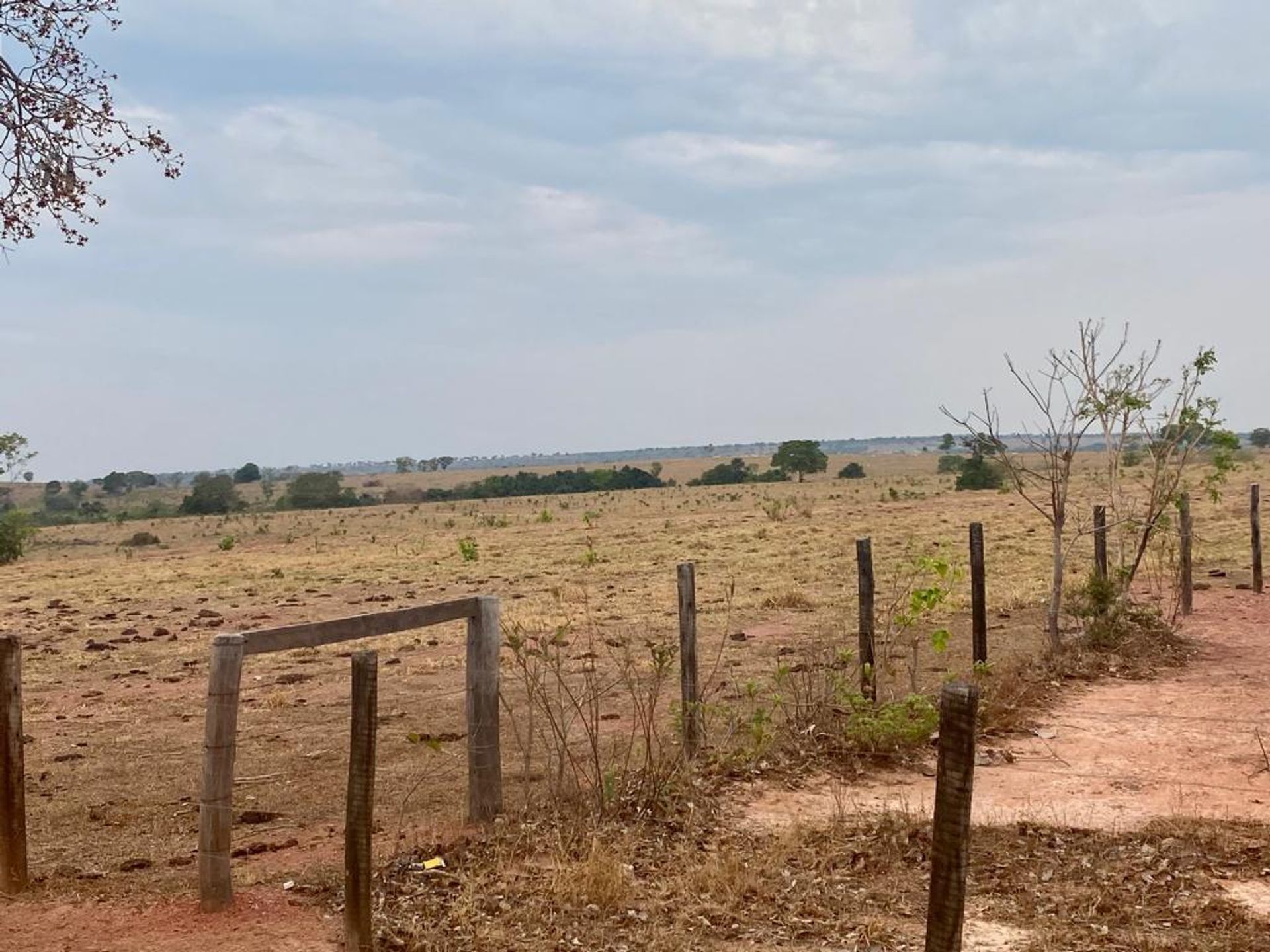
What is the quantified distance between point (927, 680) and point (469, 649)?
18.5 ft

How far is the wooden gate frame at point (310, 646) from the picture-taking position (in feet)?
16.6

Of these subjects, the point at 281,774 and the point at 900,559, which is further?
the point at 900,559

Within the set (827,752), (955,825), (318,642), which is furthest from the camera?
(827,752)

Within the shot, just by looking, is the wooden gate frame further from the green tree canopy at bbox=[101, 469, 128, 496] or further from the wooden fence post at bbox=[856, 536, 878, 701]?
the green tree canopy at bbox=[101, 469, 128, 496]

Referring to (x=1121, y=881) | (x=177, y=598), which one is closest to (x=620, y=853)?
(x=1121, y=881)

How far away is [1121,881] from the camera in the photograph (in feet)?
18.2

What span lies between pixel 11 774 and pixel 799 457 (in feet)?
232

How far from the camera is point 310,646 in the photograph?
5.49 metres

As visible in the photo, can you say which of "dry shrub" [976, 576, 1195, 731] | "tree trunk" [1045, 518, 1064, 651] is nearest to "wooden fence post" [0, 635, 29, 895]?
"dry shrub" [976, 576, 1195, 731]

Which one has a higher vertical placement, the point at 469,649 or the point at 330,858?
the point at 469,649

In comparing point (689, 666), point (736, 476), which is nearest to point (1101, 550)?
point (689, 666)

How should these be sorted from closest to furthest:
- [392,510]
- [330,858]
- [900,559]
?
[330,858]
[900,559]
[392,510]

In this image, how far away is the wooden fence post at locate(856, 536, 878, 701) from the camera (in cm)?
841

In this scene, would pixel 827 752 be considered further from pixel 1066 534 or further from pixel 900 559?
pixel 1066 534
